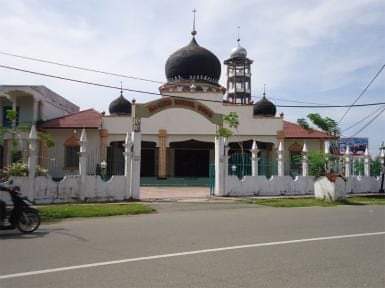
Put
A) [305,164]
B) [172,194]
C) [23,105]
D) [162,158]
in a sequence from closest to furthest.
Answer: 1. [172,194]
2. [305,164]
3. [162,158]
4. [23,105]

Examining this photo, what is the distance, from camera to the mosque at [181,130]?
29.6 m

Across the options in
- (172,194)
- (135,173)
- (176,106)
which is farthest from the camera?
(176,106)

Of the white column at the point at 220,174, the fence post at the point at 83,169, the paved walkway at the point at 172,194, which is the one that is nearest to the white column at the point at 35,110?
the paved walkway at the point at 172,194

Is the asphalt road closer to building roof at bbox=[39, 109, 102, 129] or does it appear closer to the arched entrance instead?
the arched entrance

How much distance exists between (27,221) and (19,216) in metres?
0.19

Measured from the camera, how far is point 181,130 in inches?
1163

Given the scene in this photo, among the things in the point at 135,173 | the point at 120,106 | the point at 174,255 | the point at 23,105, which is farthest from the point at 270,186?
the point at 23,105

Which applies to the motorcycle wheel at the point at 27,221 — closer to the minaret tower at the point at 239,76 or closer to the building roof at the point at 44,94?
the building roof at the point at 44,94

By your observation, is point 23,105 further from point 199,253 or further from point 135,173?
point 199,253

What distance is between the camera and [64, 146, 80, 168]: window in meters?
31.1

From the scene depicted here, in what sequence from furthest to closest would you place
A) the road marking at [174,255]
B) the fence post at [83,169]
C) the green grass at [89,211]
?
the fence post at [83,169] < the green grass at [89,211] < the road marking at [174,255]

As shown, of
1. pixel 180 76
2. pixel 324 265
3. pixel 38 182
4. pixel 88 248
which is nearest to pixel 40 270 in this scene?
pixel 88 248

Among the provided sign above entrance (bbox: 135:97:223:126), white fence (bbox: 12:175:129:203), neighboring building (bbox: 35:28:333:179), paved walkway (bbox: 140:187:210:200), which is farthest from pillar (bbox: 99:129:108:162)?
white fence (bbox: 12:175:129:203)

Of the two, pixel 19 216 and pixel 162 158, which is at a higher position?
pixel 162 158
